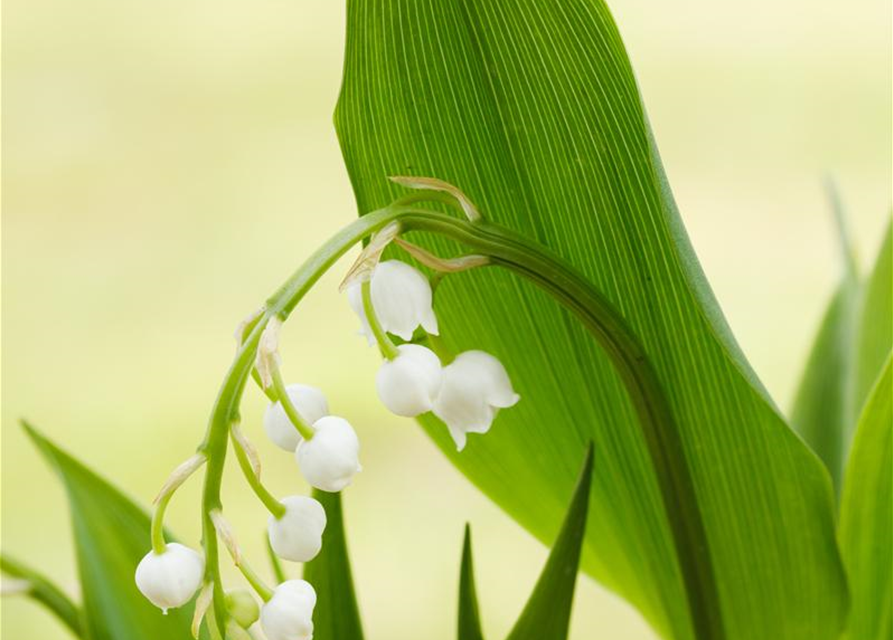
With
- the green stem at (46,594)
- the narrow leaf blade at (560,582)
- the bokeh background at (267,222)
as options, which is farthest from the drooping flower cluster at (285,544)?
the bokeh background at (267,222)

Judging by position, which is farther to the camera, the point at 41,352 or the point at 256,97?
the point at 256,97

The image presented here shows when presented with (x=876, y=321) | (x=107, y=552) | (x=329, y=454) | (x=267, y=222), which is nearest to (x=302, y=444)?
(x=329, y=454)

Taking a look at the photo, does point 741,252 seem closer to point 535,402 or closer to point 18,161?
point 18,161

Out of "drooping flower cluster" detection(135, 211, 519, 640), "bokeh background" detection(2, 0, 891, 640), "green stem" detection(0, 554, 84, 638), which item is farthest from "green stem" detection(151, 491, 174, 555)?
"bokeh background" detection(2, 0, 891, 640)

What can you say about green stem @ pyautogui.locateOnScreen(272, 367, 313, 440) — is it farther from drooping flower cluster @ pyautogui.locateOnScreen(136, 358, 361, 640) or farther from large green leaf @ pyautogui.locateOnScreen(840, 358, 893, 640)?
large green leaf @ pyautogui.locateOnScreen(840, 358, 893, 640)

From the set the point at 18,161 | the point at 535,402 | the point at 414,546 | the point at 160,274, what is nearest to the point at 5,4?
the point at 18,161
